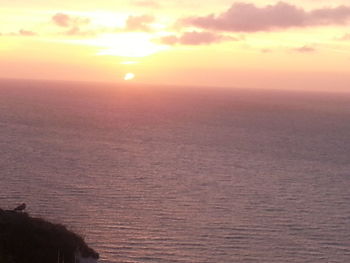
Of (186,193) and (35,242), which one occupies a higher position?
(186,193)

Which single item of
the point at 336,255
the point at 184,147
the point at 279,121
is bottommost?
the point at 336,255

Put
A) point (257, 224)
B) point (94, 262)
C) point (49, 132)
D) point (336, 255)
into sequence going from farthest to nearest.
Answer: point (49, 132), point (257, 224), point (336, 255), point (94, 262)

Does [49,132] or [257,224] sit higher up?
[49,132]

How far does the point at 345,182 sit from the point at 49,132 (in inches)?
2264

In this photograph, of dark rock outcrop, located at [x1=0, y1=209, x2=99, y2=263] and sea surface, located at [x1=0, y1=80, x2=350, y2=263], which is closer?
dark rock outcrop, located at [x1=0, y1=209, x2=99, y2=263]

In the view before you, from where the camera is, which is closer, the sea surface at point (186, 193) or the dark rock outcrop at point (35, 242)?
the dark rock outcrop at point (35, 242)

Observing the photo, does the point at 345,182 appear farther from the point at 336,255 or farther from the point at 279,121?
the point at 279,121

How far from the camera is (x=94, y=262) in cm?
3192

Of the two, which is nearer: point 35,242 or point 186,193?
point 35,242

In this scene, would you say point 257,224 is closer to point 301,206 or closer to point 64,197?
point 301,206

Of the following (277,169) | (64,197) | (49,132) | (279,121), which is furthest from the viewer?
(279,121)

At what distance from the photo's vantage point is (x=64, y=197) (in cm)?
5053

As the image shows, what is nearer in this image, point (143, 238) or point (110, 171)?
point (143, 238)

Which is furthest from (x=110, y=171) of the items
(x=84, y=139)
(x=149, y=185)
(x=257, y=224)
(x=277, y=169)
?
(x=84, y=139)
